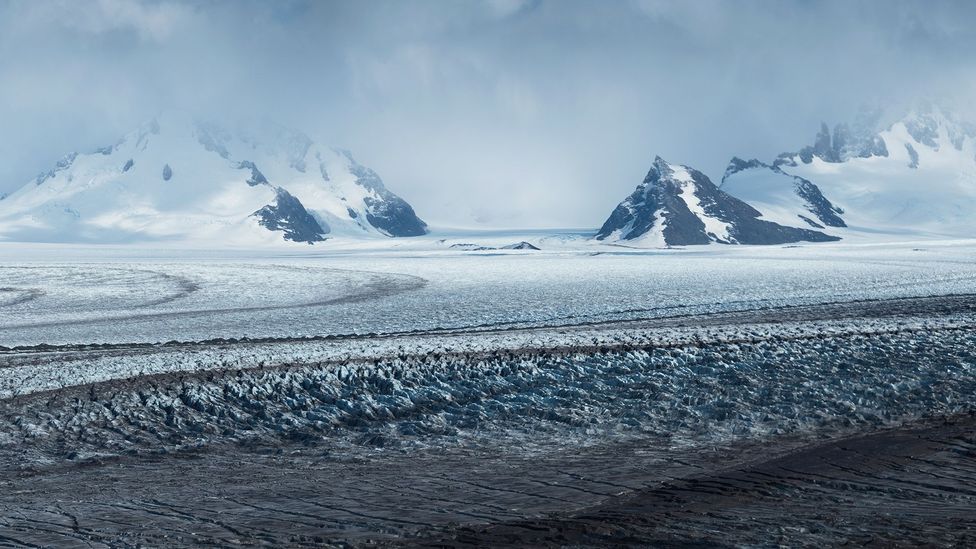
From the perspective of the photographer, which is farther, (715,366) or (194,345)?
(194,345)

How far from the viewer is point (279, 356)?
2208cm

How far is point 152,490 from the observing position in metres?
13.2

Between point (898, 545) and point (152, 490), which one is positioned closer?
point (898, 545)

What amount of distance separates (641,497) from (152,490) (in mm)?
6754

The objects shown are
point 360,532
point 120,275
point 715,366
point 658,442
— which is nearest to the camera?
point 360,532

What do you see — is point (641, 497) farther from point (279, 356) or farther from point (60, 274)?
point (60, 274)

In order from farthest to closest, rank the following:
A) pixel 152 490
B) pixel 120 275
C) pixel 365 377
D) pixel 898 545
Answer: pixel 120 275, pixel 365 377, pixel 152 490, pixel 898 545

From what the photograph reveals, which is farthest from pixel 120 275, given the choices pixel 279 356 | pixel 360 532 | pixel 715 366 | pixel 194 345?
pixel 360 532

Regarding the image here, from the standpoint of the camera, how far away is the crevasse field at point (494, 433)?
1138cm

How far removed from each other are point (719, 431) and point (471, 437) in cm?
433

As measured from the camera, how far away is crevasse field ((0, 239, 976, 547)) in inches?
448

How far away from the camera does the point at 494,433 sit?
16.5 meters

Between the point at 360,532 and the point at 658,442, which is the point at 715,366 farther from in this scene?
the point at 360,532

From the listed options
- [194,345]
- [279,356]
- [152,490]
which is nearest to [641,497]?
[152,490]
